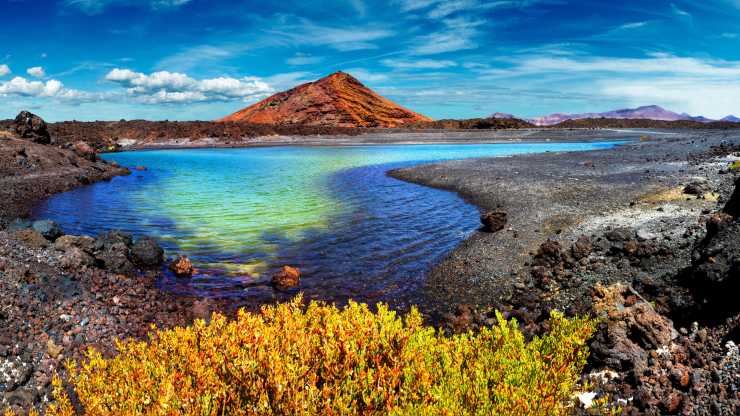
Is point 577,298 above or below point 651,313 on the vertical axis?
below

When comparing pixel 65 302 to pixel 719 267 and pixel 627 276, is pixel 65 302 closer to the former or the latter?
pixel 719 267

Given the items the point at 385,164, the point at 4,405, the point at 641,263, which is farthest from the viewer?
the point at 385,164

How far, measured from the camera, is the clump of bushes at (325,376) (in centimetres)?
450

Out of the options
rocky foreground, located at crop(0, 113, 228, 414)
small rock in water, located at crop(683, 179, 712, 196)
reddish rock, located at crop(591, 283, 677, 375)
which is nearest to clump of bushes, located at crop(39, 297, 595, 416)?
reddish rock, located at crop(591, 283, 677, 375)

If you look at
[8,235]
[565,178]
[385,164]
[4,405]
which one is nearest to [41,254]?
[8,235]

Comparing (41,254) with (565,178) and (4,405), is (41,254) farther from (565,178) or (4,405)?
(565,178)

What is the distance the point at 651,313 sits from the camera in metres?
6.76

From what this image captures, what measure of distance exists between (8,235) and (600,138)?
84.5 meters

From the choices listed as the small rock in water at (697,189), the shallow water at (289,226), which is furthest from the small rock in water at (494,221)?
the small rock in water at (697,189)

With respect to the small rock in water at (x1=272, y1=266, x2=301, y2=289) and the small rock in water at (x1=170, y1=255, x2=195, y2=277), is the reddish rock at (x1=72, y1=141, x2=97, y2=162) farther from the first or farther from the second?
the small rock in water at (x1=272, y1=266, x2=301, y2=289)

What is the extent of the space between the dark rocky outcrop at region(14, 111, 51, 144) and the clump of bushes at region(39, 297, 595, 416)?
143 feet

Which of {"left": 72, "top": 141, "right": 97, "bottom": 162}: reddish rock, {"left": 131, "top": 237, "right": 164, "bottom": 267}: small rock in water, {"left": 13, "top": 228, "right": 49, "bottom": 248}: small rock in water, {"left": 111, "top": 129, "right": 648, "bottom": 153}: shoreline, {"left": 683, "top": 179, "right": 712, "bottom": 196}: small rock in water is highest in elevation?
{"left": 111, "top": 129, "right": 648, "bottom": 153}: shoreline

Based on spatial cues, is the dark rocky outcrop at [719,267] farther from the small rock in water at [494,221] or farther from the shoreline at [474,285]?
the small rock in water at [494,221]

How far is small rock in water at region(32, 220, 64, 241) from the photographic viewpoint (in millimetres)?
13719
